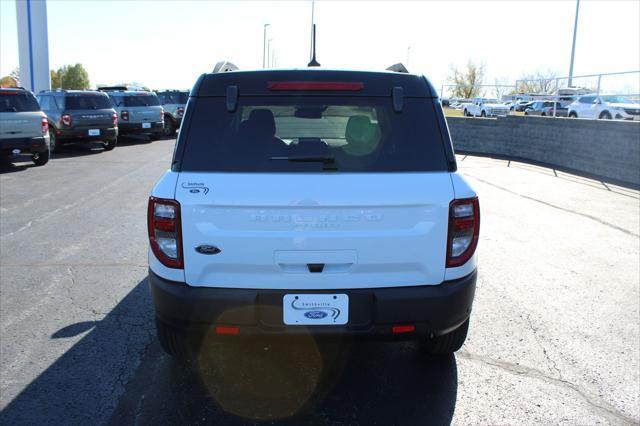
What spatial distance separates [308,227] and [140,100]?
20.7 m

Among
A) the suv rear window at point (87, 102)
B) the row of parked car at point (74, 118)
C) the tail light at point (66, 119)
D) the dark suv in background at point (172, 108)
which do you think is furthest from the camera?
the dark suv in background at point (172, 108)

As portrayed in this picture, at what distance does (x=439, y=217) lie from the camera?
2947mm

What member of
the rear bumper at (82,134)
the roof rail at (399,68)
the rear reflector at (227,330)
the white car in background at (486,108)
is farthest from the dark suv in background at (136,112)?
the rear reflector at (227,330)

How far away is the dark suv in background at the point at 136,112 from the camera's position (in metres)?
21.4

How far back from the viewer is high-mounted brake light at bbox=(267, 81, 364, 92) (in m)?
3.11

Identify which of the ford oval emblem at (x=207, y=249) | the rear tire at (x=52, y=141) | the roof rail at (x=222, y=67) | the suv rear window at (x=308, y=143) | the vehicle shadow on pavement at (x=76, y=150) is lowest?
the vehicle shadow on pavement at (x=76, y=150)

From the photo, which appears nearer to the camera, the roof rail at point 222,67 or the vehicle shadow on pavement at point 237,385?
the vehicle shadow on pavement at point 237,385

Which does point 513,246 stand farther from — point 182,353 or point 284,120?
point 182,353

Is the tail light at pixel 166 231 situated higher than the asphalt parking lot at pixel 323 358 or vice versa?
the tail light at pixel 166 231

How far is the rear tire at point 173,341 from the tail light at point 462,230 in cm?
162

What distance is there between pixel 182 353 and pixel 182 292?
2.28ft

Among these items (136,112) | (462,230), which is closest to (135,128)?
(136,112)

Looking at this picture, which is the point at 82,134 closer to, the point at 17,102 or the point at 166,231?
the point at 17,102

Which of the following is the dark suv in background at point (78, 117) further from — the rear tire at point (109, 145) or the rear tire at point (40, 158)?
the rear tire at point (40, 158)
